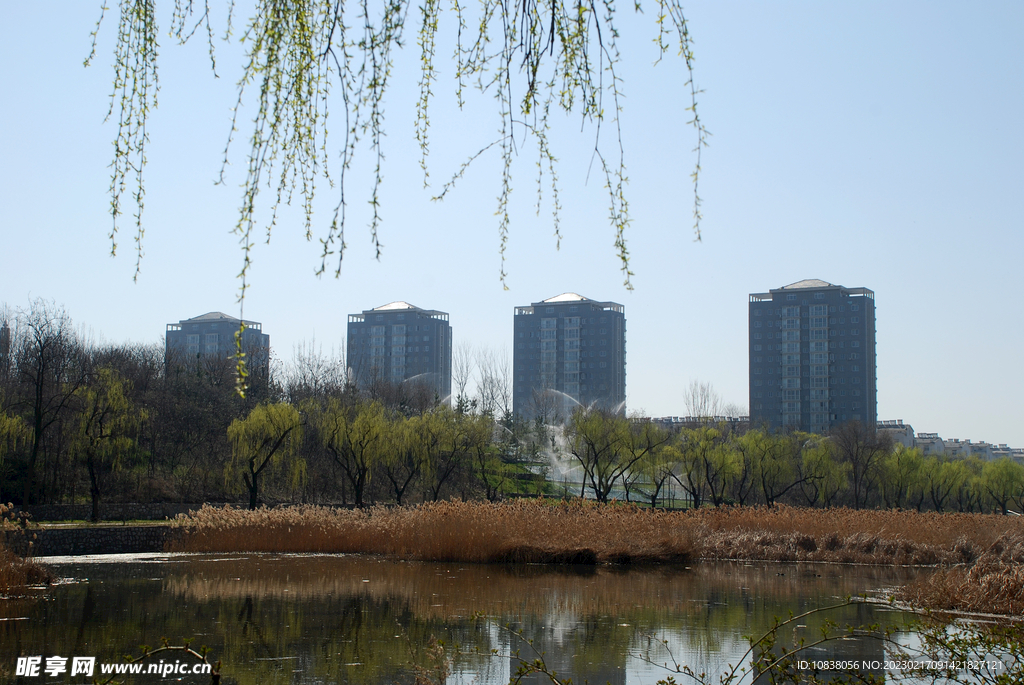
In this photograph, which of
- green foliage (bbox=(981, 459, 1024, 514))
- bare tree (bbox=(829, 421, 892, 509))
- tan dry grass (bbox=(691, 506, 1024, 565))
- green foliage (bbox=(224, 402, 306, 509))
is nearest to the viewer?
tan dry grass (bbox=(691, 506, 1024, 565))

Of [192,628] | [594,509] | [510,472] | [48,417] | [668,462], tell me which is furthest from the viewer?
[510,472]

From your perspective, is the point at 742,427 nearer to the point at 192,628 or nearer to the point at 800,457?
the point at 800,457

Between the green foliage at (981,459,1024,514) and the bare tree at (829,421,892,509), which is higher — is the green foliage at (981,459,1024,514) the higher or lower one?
the lower one

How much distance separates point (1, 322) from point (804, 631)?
129 ft

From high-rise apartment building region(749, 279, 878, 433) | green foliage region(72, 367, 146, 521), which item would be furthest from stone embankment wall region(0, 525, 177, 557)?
high-rise apartment building region(749, 279, 878, 433)

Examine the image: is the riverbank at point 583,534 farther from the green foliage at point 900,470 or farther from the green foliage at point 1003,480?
the green foliage at point 1003,480

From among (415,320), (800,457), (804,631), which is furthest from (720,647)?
(415,320)

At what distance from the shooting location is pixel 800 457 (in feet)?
139

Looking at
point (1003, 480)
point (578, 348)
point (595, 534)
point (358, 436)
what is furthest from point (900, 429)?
point (595, 534)

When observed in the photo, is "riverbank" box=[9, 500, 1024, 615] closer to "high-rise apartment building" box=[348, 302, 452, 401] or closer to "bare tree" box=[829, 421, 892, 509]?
"bare tree" box=[829, 421, 892, 509]

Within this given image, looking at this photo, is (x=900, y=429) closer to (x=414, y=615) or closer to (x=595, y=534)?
(x=595, y=534)

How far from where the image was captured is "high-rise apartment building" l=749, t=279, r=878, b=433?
3351 inches

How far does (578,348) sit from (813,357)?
83.7ft

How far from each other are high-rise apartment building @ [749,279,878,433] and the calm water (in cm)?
7494
